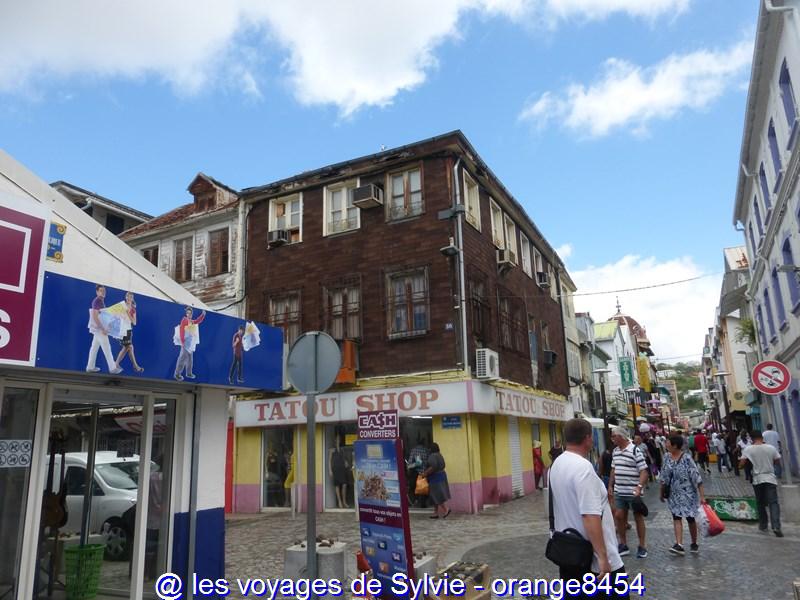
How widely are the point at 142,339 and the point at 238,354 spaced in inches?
55.4

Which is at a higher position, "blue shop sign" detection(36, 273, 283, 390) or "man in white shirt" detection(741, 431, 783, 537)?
"blue shop sign" detection(36, 273, 283, 390)

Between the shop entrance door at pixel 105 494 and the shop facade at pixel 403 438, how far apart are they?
8928 millimetres

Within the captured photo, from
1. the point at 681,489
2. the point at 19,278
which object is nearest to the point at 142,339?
the point at 19,278

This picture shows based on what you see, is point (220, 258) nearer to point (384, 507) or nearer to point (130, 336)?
point (130, 336)

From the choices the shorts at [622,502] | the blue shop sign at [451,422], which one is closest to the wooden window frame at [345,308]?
the blue shop sign at [451,422]

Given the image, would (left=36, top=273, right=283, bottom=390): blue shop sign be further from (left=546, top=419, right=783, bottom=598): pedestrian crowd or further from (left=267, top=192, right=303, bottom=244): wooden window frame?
(left=267, top=192, right=303, bottom=244): wooden window frame

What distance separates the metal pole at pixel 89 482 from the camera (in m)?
7.15

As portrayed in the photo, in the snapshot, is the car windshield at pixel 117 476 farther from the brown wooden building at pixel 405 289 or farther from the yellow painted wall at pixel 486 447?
the yellow painted wall at pixel 486 447

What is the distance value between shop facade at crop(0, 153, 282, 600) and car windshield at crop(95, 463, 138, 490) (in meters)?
0.04

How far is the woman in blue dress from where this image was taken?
28.1ft

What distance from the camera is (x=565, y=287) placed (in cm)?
3048

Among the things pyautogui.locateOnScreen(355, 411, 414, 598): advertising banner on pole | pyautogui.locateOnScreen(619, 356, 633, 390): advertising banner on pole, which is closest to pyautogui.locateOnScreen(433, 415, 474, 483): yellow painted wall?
pyautogui.locateOnScreen(355, 411, 414, 598): advertising banner on pole

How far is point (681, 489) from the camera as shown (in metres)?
8.66

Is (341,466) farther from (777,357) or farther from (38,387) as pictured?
(777,357)
